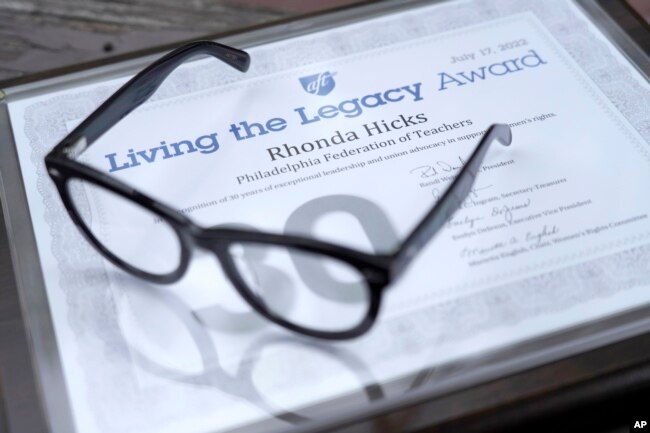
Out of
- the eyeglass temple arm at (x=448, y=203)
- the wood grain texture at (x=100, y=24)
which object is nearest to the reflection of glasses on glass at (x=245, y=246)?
the eyeglass temple arm at (x=448, y=203)

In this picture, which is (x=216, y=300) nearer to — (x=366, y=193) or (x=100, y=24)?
(x=366, y=193)

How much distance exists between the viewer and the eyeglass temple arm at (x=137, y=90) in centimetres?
37

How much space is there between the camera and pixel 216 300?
0.35 m

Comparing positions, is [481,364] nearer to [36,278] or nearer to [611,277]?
[611,277]

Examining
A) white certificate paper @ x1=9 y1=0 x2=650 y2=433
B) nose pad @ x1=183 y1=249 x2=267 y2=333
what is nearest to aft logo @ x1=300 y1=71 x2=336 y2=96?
white certificate paper @ x1=9 y1=0 x2=650 y2=433

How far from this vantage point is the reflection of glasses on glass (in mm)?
314

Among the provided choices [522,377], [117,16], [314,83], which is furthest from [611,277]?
[117,16]

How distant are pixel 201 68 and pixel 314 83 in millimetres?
A: 56

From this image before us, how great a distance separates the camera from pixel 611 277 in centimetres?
35

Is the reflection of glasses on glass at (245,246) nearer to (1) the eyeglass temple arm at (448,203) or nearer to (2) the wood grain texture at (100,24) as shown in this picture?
(1) the eyeglass temple arm at (448,203)

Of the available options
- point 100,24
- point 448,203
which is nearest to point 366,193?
point 448,203

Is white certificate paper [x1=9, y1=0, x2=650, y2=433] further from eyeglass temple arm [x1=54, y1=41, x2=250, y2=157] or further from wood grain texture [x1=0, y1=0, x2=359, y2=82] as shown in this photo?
wood grain texture [x1=0, y1=0, x2=359, y2=82]

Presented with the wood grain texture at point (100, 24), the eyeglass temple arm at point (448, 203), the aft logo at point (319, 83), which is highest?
the wood grain texture at point (100, 24)

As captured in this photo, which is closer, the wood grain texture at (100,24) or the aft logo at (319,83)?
the aft logo at (319,83)
